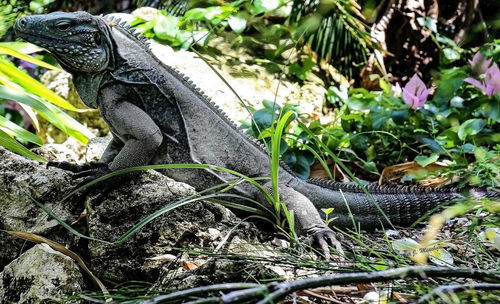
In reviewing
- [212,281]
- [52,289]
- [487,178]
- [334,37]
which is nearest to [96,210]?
[52,289]

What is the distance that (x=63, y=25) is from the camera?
346 cm

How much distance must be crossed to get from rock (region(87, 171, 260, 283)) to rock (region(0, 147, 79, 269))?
23 cm

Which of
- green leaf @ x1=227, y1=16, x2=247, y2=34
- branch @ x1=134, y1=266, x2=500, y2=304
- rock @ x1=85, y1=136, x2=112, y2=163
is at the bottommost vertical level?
rock @ x1=85, y1=136, x2=112, y2=163

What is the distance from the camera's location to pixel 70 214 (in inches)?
120

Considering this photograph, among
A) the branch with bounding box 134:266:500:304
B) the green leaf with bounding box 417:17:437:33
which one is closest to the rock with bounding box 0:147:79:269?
the branch with bounding box 134:266:500:304

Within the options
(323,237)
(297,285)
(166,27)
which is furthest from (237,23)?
(297,285)

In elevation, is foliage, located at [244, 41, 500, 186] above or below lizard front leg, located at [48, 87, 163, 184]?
below

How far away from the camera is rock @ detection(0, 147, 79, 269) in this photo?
9.71ft

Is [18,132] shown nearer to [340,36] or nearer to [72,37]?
[72,37]

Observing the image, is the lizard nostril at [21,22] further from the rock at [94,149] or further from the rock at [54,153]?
the rock at [94,149]

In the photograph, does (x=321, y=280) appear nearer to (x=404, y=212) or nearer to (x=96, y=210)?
(x=96, y=210)

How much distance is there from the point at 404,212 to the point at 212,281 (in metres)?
2.05

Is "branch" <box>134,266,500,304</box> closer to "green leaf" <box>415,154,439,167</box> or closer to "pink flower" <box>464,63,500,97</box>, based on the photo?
"green leaf" <box>415,154,439,167</box>

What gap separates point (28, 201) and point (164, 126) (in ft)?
3.19
